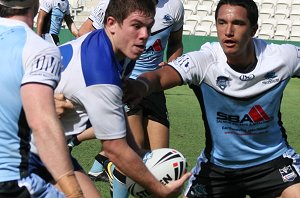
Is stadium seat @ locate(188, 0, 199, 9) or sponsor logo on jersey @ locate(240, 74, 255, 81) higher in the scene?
sponsor logo on jersey @ locate(240, 74, 255, 81)

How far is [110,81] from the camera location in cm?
454

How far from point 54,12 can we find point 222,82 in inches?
389

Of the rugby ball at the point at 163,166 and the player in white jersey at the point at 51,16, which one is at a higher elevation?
the rugby ball at the point at 163,166

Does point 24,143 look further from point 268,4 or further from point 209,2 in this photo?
point 209,2

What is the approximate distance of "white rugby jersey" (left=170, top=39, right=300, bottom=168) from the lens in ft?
18.6

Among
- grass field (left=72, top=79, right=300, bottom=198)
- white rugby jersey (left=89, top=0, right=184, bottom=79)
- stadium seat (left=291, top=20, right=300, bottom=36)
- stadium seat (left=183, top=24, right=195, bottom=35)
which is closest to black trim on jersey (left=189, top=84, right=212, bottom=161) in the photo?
grass field (left=72, top=79, right=300, bottom=198)

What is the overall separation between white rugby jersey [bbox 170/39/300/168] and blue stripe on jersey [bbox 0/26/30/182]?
1.98m

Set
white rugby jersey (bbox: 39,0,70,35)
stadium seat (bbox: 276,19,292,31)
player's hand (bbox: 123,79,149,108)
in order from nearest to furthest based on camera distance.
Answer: player's hand (bbox: 123,79,149,108) → white rugby jersey (bbox: 39,0,70,35) → stadium seat (bbox: 276,19,292,31)

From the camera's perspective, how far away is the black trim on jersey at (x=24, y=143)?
3758 mm

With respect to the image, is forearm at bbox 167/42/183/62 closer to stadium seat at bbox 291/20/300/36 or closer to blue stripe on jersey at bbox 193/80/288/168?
blue stripe on jersey at bbox 193/80/288/168

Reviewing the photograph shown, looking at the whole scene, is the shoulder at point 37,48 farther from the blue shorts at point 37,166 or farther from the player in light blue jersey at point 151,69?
the player in light blue jersey at point 151,69

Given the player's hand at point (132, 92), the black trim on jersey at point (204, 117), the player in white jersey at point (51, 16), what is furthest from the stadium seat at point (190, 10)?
the player's hand at point (132, 92)

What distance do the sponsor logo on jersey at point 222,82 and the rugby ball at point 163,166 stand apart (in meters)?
0.61

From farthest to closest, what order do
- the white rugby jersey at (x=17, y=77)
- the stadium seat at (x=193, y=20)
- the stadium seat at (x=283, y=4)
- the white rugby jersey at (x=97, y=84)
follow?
the stadium seat at (x=283, y=4), the stadium seat at (x=193, y=20), the white rugby jersey at (x=97, y=84), the white rugby jersey at (x=17, y=77)
